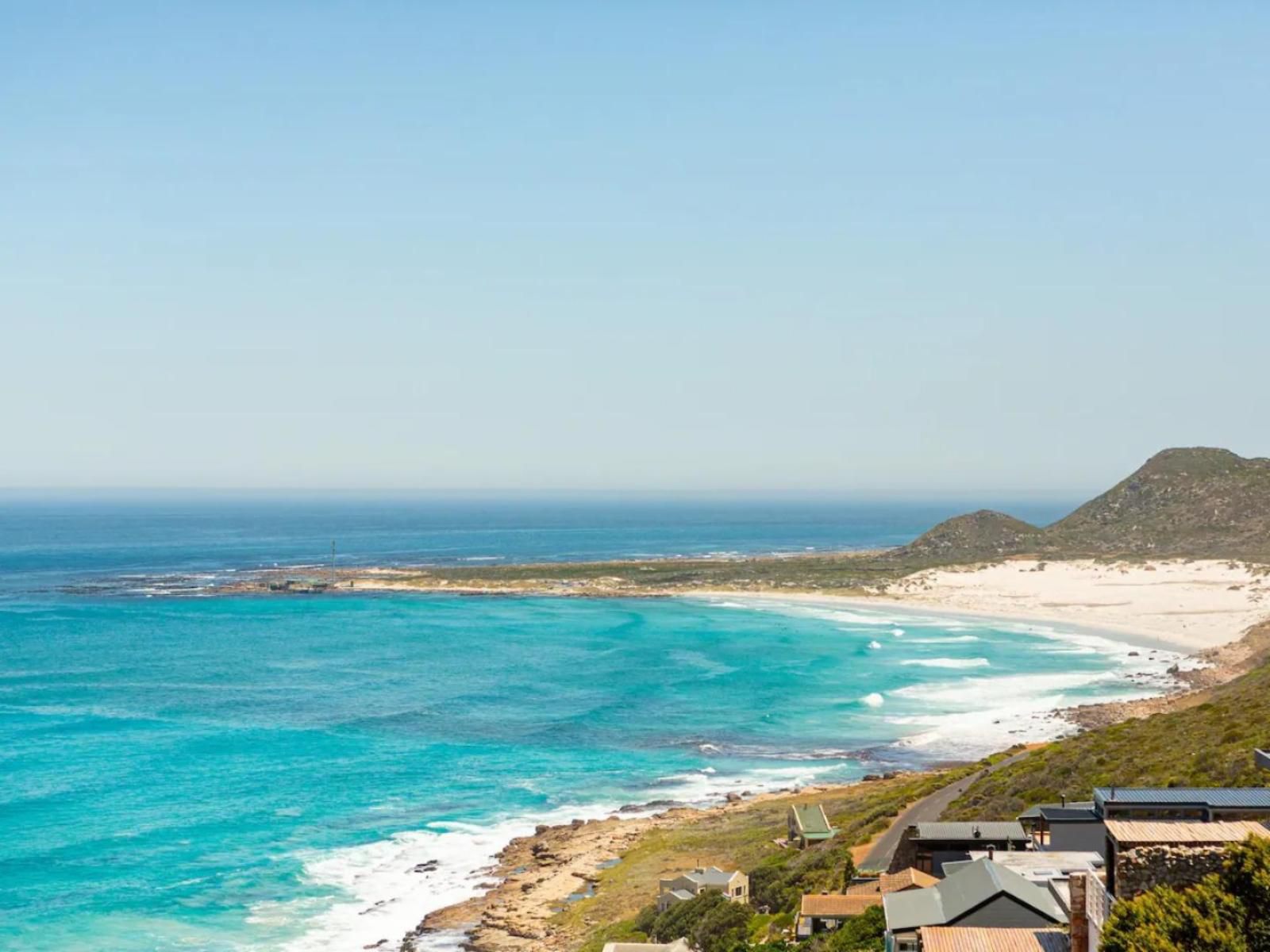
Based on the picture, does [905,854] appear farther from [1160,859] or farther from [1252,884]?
[1252,884]

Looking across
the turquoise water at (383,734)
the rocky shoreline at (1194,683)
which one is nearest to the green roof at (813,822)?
the turquoise water at (383,734)

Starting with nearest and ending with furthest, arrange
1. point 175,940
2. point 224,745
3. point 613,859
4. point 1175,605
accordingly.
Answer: point 175,940 < point 613,859 < point 224,745 < point 1175,605

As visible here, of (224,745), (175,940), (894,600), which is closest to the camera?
(175,940)

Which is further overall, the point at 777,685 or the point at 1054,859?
the point at 777,685

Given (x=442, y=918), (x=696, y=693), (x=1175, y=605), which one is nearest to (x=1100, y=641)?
(x=1175, y=605)

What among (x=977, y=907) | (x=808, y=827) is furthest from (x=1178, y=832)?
(x=808, y=827)

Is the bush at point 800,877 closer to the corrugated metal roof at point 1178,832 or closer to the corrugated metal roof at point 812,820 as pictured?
the corrugated metal roof at point 812,820

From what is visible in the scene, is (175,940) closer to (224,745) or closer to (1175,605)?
(224,745)

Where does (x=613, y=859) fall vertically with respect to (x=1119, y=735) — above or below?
below
